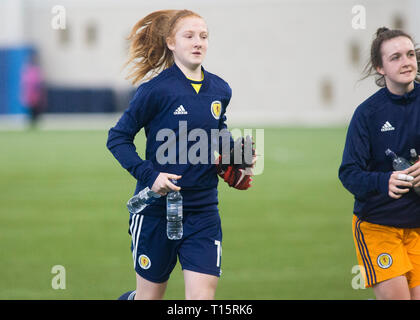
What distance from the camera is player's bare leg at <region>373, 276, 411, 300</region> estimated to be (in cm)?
505

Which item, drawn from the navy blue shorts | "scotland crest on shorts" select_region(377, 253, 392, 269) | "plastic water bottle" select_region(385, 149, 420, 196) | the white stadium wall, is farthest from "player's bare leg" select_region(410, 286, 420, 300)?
the white stadium wall

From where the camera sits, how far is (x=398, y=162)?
5.05m

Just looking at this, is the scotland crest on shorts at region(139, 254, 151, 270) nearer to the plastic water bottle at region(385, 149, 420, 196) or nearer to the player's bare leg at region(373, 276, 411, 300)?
the player's bare leg at region(373, 276, 411, 300)

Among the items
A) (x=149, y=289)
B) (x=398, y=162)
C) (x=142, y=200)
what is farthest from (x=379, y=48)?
(x=149, y=289)

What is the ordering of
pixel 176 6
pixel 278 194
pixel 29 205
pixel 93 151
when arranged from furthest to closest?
1. pixel 176 6
2. pixel 93 151
3. pixel 278 194
4. pixel 29 205

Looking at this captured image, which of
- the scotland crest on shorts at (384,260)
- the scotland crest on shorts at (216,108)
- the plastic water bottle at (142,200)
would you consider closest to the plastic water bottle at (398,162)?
the scotland crest on shorts at (384,260)

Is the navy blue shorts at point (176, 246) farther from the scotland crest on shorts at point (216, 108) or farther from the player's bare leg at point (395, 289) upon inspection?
the player's bare leg at point (395, 289)

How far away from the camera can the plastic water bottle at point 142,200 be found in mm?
5110

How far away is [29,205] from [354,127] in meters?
8.63

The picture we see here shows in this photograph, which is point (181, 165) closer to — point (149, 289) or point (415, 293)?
point (149, 289)

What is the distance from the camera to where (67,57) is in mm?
42594

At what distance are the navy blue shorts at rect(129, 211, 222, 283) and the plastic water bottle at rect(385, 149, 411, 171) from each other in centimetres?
119

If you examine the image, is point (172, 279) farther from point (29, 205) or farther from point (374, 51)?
point (29, 205)
